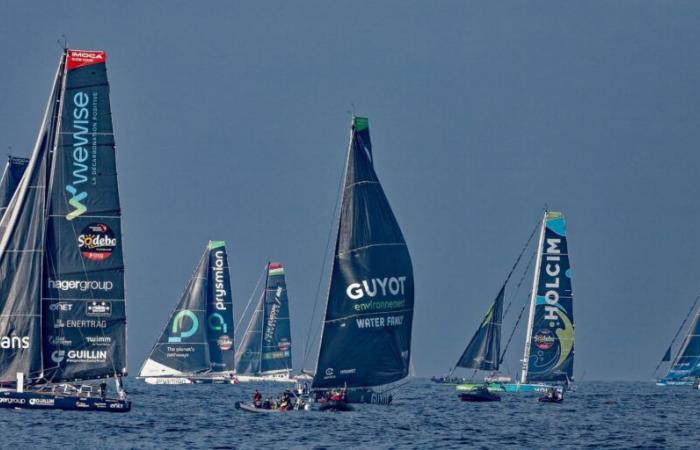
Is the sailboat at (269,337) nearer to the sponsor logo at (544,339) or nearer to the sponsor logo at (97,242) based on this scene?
the sponsor logo at (544,339)

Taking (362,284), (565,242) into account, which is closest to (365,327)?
(362,284)

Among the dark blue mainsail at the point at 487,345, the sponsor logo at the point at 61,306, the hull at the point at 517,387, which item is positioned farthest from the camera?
the dark blue mainsail at the point at 487,345

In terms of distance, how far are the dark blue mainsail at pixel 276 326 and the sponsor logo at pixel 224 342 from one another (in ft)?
59.7

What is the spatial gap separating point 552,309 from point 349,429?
147ft

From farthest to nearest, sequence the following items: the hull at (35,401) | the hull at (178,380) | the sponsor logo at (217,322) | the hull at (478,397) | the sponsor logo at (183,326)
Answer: the sponsor logo at (217,322)
the hull at (178,380)
the sponsor logo at (183,326)
the hull at (478,397)
the hull at (35,401)

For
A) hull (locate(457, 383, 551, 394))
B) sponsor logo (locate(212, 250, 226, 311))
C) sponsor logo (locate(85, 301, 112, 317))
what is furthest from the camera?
sponsor logo (locate(212, 250, 226, 311))

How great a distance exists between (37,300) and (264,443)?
12.7 metres

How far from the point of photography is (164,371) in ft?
415

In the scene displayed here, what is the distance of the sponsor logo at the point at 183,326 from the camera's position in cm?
12606

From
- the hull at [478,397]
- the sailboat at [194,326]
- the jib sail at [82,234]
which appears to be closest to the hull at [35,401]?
the jib sail at [82,234]

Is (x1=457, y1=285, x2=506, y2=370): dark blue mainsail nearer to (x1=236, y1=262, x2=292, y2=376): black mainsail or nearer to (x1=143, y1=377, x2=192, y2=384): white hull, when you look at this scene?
(x1=143, y1=377, x2=192, y2=384): white hull

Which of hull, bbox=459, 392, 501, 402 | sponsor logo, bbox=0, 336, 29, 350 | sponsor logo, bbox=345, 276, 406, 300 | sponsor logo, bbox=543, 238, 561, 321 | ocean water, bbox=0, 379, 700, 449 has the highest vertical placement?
sponsor logo, bbox=543, 238, 561, 321

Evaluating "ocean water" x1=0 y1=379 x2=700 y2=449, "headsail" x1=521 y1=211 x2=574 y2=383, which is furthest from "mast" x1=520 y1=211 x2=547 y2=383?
"ocean water" x1=0 y1=379 x2=700 y2=449

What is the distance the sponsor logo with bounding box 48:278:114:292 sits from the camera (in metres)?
66.7
